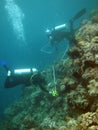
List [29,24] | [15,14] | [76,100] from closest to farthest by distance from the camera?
[76,100] → [15,14] → [29,24]

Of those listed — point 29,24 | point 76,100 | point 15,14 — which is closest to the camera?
point 76,100

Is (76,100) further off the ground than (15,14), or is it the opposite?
(15,14)

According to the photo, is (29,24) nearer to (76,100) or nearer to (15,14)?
(15,14)

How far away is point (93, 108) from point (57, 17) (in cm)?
8902

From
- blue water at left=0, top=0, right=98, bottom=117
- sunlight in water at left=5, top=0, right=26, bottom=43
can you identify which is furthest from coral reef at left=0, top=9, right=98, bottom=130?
sunlight in water at left=5, top=0, right=26, bottom=43

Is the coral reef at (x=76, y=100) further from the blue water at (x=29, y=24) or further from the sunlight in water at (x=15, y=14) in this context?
the sunlight in water at (x=15, y=14)

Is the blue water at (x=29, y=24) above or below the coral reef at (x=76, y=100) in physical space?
above

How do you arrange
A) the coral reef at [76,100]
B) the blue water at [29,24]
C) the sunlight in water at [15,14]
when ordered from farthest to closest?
the blue water at [29,24] < the sunlight in water at [15,14] < the coral reef at [76,100]

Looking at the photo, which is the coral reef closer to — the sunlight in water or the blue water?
the blue water

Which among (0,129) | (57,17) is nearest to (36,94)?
(0,129)

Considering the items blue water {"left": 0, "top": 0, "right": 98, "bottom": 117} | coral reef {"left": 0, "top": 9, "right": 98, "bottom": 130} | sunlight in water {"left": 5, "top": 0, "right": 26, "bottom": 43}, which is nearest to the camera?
coral reef {"left": 0, "top": 9, "right": 98, "bottom": 130}

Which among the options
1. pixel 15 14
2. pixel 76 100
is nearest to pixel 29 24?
pixel 15 14

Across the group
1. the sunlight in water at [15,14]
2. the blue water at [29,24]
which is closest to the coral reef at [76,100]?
the blue water at [29,24]

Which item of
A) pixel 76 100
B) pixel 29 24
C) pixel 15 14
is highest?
pixel 29 24
